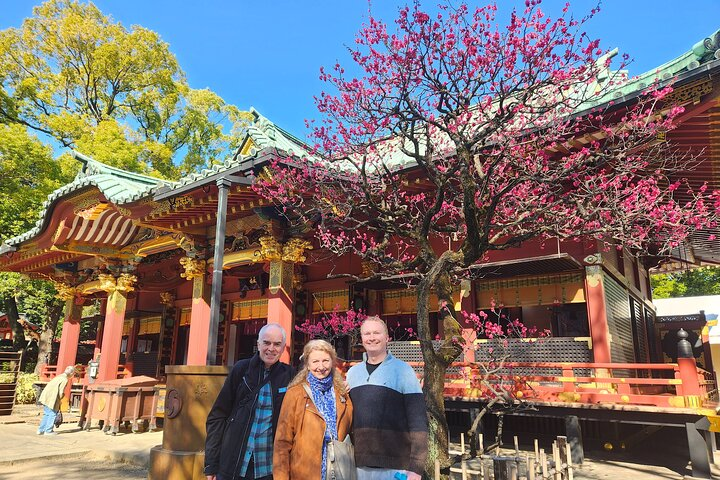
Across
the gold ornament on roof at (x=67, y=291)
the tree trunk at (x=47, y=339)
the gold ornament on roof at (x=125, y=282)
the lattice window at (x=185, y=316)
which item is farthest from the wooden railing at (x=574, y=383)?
the tree trunk at (x=47, y=339)

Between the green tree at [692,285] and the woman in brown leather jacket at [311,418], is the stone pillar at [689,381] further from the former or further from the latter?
the green tree at [692,285]

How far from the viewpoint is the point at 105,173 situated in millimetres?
12930

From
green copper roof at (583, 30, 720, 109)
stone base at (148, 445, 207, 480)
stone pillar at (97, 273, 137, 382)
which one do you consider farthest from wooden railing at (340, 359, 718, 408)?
stone pillar at (97, 273, 137, 382)

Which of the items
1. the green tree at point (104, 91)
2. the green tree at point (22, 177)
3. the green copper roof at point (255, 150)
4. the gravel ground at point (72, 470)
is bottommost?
the gravel ground at point (72, 470)

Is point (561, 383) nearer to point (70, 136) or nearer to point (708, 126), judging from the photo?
point (708, 126)

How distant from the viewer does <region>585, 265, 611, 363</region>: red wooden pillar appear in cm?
825

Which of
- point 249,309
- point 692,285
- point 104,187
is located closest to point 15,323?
point 249,309

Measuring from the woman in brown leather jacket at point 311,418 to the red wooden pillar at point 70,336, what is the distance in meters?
16.4

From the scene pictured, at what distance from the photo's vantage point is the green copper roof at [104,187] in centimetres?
1105

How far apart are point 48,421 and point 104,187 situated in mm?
5551

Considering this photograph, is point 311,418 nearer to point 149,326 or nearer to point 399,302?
point 399,302

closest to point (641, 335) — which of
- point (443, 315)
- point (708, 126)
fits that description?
point (708, 126)

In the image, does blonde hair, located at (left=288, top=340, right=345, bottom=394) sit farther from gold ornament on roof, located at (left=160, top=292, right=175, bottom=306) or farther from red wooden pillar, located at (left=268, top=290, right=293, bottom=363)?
gold ornament on roof, located at (left=160, top=292, right=175, bottom=306)

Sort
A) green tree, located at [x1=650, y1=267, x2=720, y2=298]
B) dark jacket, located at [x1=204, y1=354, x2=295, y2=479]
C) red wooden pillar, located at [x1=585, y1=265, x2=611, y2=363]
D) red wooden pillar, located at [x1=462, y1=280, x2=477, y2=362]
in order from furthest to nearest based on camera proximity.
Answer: green tree, located at [x1=650, y1=267, x2=720, y2=298] < red wooden pillar, located at [x1=462, y1=280, x2=477, y2=362] < red wooden pillar, located at [x1=585, y1=265, x2=611, y2=363] < dark jacket, located at [x1=204, y1=354, x2=295, y2=479]
